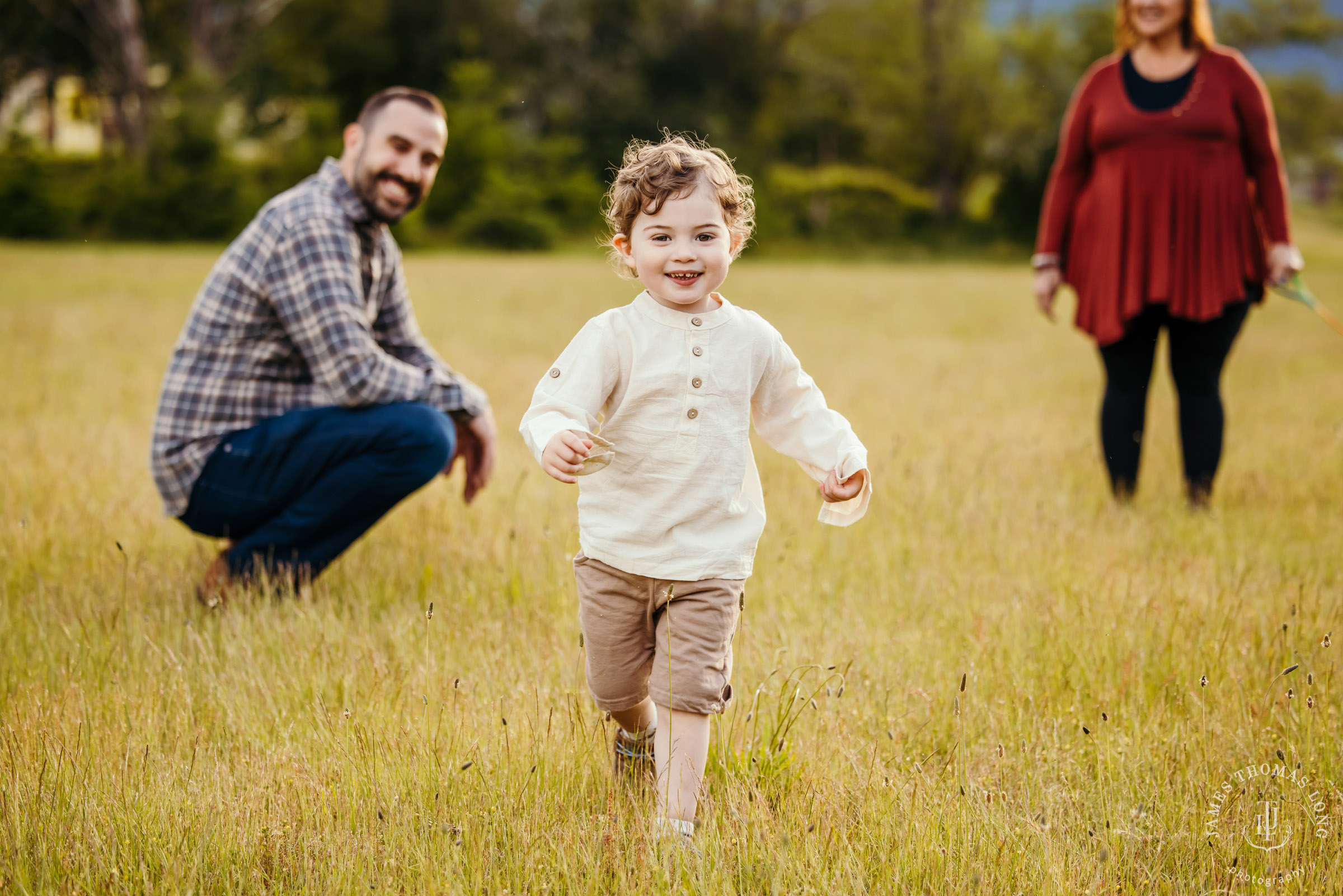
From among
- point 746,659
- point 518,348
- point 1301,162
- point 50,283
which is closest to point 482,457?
point 746,659

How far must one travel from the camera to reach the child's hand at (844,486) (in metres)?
2.37

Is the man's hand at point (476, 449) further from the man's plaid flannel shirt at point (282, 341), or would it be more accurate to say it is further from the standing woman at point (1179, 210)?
the standing woman at point (1179, 210)

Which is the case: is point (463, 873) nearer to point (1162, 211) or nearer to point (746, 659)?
point (746, 659)

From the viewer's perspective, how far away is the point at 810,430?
2484 millimetres

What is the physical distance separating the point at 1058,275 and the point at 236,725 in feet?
13.5

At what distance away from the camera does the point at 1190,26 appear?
4676 mm

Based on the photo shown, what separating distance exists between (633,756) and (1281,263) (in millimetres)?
3847

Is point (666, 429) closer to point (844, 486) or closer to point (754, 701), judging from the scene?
point (844, 486)

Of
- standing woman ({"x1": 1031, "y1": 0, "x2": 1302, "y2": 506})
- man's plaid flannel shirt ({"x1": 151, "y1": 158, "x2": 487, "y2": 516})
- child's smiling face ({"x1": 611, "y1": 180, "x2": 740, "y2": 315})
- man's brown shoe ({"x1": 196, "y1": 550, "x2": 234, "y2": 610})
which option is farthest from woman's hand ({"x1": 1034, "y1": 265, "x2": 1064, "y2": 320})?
man's brown shoe ({"x1": 196, "y1": 550, "x2": 234, "y2": 610})

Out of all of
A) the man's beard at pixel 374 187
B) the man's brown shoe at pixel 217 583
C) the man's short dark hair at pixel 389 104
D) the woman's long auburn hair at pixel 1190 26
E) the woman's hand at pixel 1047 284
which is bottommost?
the man's brown shoe at pixel 217 583

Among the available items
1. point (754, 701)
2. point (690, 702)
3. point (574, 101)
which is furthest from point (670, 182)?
point (574, 101)

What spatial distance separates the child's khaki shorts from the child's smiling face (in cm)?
62

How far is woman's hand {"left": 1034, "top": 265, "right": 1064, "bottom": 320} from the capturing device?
507cm

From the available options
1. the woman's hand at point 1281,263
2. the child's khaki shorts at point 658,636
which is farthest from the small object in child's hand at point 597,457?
the woman's hand at point 1281,263
